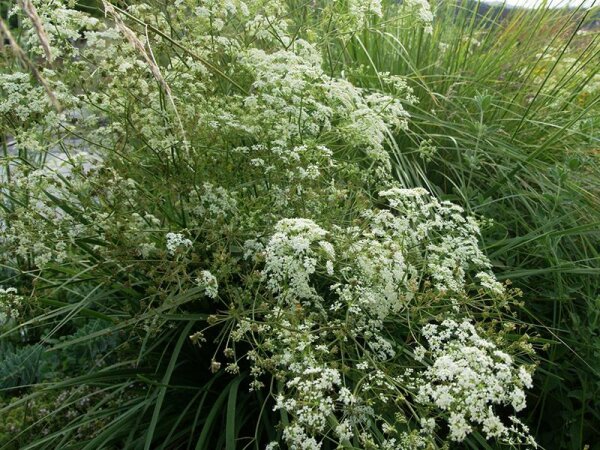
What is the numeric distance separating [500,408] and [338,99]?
1554 mm

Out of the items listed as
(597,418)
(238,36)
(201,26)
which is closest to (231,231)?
(201,26)

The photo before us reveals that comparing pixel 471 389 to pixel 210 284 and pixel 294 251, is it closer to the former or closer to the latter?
pixel 294 251

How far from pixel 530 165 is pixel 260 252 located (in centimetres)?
183

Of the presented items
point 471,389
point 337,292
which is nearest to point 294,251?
point 337,292

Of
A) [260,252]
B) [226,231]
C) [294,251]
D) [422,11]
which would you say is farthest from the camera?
[422,11]

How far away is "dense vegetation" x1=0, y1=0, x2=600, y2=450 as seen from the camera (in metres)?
2.33

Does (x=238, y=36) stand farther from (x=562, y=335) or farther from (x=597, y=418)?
(x=597, y=418)

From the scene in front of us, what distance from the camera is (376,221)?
2463 millimetres

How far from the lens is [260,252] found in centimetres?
249

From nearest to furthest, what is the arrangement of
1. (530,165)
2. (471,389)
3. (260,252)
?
(471,389) < (260,252) < (530,165)

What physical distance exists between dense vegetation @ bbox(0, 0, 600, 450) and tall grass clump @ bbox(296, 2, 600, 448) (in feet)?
0.08

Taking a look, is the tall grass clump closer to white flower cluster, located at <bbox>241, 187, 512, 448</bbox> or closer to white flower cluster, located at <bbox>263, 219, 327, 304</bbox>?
white flower cluster, located at <bbox>241, 187, 512, 448</bbox>

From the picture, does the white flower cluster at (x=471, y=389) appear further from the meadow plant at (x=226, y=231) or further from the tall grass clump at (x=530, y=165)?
the tall grass clump at (x=530, y=165)

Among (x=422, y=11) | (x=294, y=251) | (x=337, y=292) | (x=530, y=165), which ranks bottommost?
(x=530, y=165)
